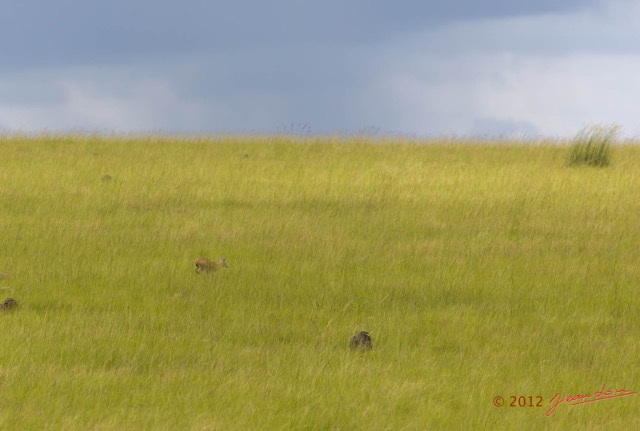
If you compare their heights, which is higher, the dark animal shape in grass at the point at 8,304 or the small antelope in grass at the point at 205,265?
the small antelope in grass at the point at 205,265

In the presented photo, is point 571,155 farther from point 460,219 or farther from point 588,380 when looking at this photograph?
point 588,380

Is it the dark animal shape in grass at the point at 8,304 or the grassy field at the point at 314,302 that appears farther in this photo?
the dark animal shape in grass at the point at 8,304

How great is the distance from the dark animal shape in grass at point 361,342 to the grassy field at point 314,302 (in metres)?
0.08

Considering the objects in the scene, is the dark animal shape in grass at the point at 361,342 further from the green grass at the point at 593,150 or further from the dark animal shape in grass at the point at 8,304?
the green grass at the point at 593,150

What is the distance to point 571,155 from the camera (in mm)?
22625

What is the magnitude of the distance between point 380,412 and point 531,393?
1.14 metres

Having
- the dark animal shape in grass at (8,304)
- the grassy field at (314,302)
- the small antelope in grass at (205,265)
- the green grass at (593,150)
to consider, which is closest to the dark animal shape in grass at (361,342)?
the grassy field at (314,302)

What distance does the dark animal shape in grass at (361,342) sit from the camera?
683 centimetres

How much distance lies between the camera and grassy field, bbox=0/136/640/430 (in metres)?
5.63

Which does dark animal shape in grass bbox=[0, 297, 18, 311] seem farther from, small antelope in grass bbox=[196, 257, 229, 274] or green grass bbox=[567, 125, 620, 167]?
green grass bbox=[567, 125, 620, 167]

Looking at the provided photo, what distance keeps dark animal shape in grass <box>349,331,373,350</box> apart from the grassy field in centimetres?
8
